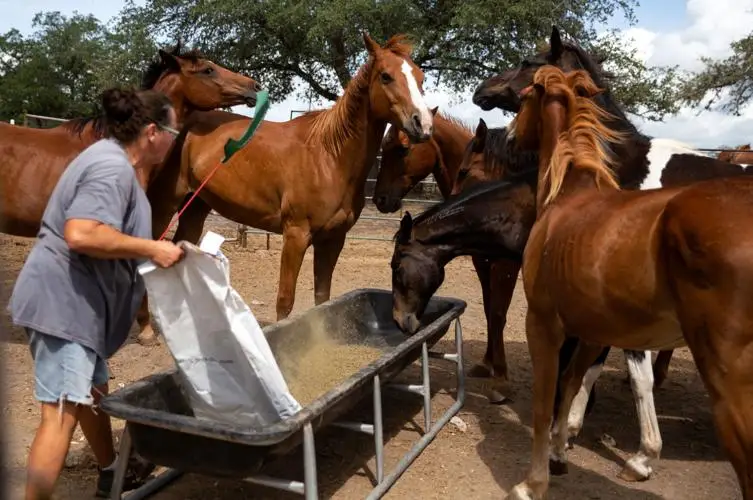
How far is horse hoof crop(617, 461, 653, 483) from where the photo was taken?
3.15 m

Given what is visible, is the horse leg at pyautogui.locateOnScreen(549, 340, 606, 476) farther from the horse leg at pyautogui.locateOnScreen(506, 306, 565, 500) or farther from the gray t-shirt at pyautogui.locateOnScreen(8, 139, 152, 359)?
the gray t-shirt at pyautogui.locateOnScreen(8, 139, 152, 359)

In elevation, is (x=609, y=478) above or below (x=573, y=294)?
below

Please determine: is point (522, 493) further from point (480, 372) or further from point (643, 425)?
point (480, 372)

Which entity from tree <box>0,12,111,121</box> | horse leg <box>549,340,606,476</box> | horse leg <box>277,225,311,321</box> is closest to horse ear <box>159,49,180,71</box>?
horse leg <box>277,225,311,321</box>

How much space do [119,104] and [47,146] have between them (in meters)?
2.82

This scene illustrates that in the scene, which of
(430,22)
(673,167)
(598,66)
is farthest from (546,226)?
(430,22)

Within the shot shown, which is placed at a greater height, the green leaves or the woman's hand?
the green leaves

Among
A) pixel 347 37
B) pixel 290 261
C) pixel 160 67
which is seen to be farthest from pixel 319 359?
pixel 347 37

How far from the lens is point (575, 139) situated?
2.97 meters

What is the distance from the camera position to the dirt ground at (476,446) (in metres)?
3.03

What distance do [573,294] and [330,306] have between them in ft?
6.71

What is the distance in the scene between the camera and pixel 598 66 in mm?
4645

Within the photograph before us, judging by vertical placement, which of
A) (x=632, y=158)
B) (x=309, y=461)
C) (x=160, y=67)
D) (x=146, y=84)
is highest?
(x=160, y=67)

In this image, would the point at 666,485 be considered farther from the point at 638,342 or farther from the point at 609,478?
the point at 638,342
